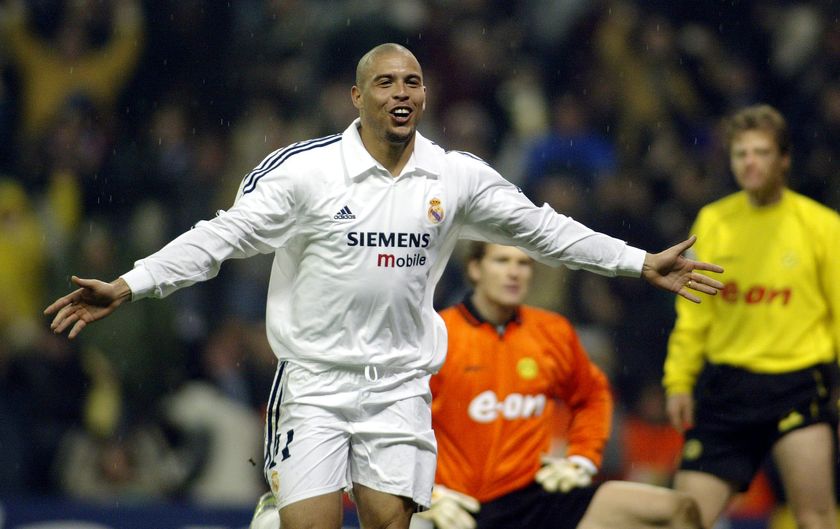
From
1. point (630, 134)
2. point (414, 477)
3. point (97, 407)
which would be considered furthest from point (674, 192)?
point (414, 477)

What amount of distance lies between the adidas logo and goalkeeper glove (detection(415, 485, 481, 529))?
1356mm

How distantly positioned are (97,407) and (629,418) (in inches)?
129

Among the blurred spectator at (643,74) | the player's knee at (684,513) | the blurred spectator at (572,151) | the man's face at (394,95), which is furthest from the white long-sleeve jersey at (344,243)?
the blurred spectator at (643,74)

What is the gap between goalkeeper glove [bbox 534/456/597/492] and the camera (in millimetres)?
5836

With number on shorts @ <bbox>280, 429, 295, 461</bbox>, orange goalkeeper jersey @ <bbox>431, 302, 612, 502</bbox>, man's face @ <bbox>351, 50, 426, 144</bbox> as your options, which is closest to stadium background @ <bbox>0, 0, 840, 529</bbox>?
orange goalkeeper jersey @ <bbox>431, 302, 612, 502</bbox>

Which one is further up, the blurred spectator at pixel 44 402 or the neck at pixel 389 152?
the neck at pixel 389 152

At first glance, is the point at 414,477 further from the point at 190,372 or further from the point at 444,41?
the point at 444,41

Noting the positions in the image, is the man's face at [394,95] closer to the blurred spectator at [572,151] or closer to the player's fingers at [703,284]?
the player's fingers at [703,284]

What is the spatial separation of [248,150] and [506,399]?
4514 millimetres

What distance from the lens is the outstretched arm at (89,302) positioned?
14.4 ft

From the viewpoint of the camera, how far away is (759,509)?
810 centimetres

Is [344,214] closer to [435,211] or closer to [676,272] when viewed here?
[435,211]

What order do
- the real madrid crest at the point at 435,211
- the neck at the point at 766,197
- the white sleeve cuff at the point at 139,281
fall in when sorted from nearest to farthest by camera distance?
the white sleeve cuff at the point at 139,281, the real madrid crest at the point at 435,211, the neck at the point at 766,197

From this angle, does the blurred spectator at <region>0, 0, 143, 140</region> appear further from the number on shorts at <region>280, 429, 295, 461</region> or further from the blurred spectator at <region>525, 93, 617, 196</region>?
the number on shorts at <region>280, 429, 295, 461</region>
